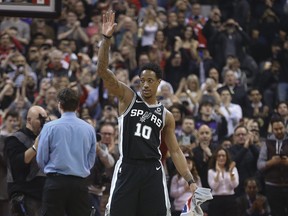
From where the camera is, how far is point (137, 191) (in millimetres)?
9617

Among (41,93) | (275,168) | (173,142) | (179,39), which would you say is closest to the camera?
(173,142)

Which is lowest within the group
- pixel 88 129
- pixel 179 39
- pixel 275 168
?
pixel 275 168

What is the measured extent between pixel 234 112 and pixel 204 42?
13.5ft

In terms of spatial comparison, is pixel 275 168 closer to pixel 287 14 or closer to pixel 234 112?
pixel 234 112

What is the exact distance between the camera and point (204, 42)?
21.4 m

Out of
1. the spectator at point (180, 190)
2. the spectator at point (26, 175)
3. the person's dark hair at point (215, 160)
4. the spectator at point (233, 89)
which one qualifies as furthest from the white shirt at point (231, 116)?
the spectator at point (26, 175)

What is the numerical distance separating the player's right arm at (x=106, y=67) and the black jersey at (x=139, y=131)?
11cm

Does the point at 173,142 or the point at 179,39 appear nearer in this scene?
the point at 173,142

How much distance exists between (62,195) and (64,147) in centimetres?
54

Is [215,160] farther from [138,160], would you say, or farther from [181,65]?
[181,65]

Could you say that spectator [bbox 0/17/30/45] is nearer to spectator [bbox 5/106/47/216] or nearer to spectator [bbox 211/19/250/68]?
spectator [bbox 211/19/250/68]

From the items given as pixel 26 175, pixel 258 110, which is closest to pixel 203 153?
pixel 258 110

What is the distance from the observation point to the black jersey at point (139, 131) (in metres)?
9.64

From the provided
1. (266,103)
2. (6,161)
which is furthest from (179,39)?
(6,161)
